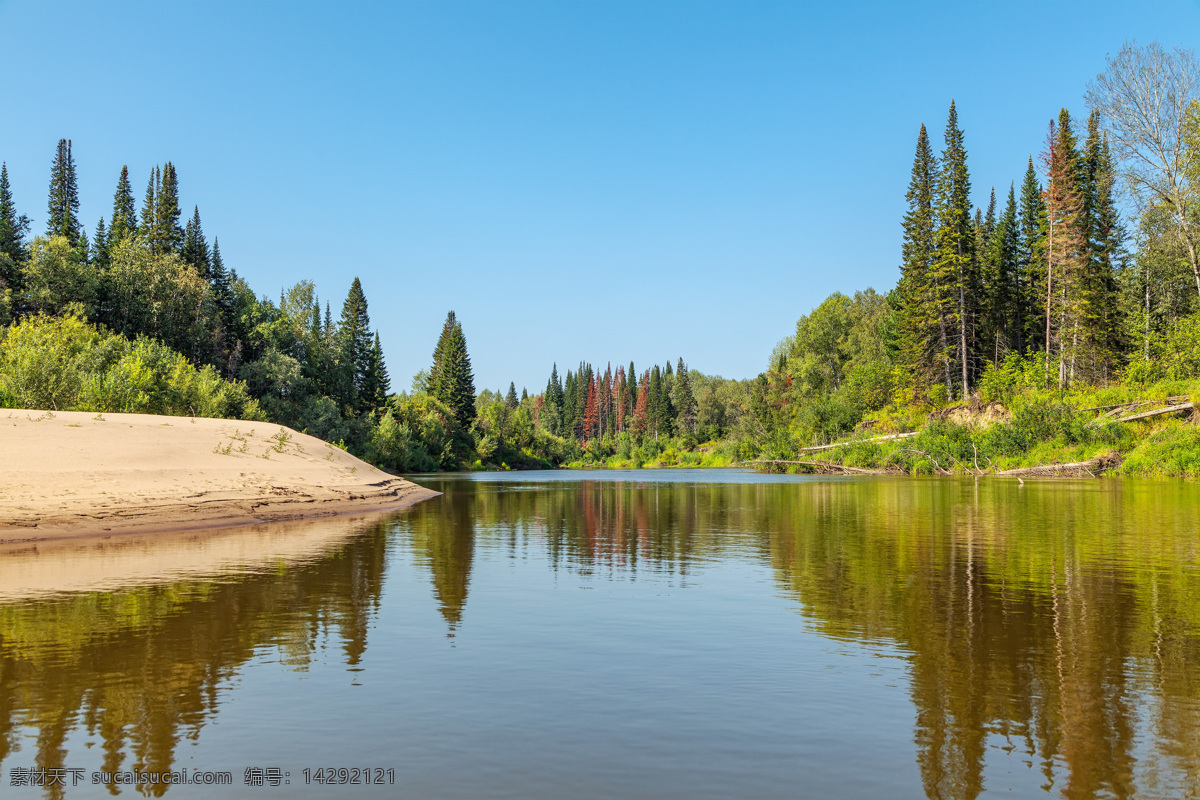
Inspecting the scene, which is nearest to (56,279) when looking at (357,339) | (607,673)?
(357,339)

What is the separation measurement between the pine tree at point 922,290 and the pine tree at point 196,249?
8001 centimetres

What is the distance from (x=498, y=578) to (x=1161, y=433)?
48856 millimetres

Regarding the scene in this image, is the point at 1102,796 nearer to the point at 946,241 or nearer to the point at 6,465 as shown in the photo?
the point at 6,465

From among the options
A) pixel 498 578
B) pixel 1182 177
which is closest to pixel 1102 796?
pixel 498 578

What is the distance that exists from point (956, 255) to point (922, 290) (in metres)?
5.63

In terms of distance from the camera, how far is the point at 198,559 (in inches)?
674

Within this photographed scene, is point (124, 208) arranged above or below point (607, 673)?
above

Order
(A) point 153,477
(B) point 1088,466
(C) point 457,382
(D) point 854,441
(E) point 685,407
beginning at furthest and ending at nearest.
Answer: (E) point 685,407
(C) point 457,382
(D) point 854,441
(B) point 1088,466
(A) point 153,477

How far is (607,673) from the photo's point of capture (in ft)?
28.9

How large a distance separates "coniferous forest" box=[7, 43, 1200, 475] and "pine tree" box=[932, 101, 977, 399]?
0.20 metres

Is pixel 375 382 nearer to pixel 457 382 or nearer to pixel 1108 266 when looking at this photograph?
pixel 457 382

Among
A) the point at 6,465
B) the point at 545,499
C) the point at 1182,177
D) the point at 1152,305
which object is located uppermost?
the point at 1182,177

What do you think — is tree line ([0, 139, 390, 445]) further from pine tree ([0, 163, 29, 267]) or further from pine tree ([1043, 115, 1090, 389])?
pine tree ([1043, 115, 1090, 389])

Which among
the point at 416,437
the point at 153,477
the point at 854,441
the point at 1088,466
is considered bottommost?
the point at 1088,466
